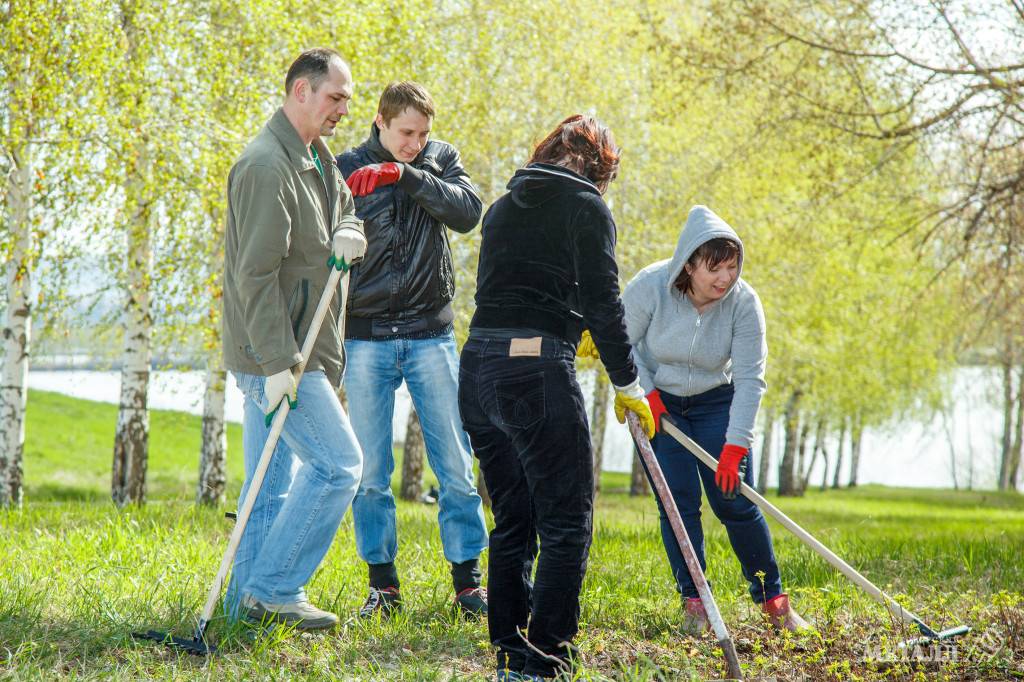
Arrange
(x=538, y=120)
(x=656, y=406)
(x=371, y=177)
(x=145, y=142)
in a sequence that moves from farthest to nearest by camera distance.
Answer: (x=538, y=120)
(x=145, y=142)
(x=656, y=406)
(x=371, y=177)

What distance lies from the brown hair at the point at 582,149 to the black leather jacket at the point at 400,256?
986 mm

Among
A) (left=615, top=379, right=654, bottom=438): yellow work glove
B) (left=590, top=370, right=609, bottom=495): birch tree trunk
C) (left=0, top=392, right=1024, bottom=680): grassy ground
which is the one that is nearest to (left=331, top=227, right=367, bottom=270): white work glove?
(left=615, top=379, right=654, bottom=438): yellow work glove

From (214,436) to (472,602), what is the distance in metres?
8.57

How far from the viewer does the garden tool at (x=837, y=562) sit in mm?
3994

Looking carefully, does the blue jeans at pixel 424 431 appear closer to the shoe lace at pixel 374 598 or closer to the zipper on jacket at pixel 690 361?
the shoe lace at pixel 374 598

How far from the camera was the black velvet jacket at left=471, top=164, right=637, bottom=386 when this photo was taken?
3.39 m

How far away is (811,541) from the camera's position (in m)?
4.06

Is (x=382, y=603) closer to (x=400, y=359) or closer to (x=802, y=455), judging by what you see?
(x=400, y=359)

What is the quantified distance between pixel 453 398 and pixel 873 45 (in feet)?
25.2

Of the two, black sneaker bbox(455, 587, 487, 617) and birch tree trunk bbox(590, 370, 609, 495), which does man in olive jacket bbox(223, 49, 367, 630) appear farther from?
birch tree trunk bbox(590, 370, 609, 495)

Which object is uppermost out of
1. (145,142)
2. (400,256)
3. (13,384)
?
(145,142)

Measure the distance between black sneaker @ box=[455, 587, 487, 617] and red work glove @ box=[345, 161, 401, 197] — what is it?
1875mm

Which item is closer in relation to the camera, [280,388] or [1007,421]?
[280,388]

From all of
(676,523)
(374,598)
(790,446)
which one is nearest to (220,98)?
(374,598)
